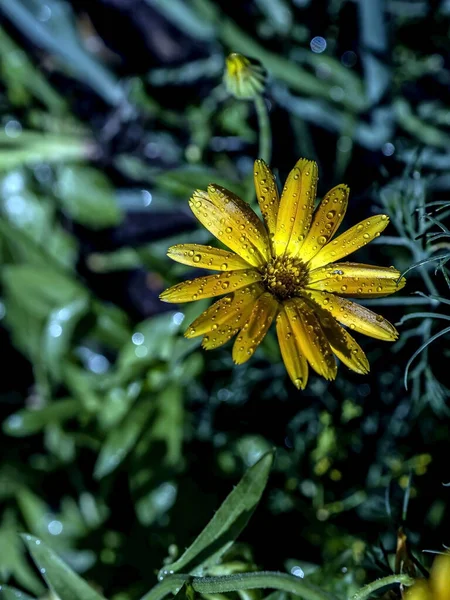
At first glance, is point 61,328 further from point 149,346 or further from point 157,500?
point 157,500

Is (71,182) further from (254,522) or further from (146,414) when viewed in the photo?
(254,522)

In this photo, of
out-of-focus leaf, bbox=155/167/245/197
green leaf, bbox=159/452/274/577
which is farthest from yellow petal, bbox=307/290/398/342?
out-of-focus leaf, bbox=155/167/245/197

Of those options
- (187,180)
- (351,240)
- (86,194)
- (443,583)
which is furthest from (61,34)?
(443,583)

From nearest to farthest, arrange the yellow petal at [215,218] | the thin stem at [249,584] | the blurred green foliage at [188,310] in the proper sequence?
the thin stem at [249,584]
the yellow petal at [215,218]
the blurred green foliage at [188,310]

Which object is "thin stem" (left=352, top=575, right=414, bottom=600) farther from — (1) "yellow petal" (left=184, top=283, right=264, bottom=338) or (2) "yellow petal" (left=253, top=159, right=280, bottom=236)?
(2) "yellow petal" (left=253, top=159, right=280, bottom=236)

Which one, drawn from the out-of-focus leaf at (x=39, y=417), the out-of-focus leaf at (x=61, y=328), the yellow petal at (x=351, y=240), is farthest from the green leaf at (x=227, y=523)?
the out-of-focus leaf at (x=61, y=328)

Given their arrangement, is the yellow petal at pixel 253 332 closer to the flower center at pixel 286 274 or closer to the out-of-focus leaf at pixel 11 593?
the flower center at pixel 286 274
